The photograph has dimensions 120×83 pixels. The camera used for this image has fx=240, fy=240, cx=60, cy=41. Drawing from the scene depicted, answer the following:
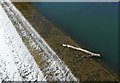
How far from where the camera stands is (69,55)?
2619mm

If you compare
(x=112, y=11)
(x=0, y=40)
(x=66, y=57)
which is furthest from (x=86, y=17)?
(x=0, y=40)

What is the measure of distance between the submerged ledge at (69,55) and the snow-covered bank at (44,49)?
0.20 feet

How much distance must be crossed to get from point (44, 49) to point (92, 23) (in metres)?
0.86

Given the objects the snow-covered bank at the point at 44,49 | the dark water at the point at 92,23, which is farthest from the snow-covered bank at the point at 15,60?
the dark water at the point at 92,23

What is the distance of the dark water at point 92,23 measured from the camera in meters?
2.74

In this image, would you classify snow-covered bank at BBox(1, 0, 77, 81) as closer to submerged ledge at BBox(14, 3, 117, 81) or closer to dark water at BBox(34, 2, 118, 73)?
submerged ledge at BBox(14, 3, 117, 81)

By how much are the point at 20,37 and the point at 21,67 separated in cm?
63

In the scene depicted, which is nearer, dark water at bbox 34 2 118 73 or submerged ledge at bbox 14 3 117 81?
submerged ledge at bbox 14 3 117 81

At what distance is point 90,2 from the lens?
3645 millimetres

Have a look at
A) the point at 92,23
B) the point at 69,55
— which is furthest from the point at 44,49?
the point at 92,23

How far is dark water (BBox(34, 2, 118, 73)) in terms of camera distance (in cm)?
274

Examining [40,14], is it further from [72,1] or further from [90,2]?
[90,2]

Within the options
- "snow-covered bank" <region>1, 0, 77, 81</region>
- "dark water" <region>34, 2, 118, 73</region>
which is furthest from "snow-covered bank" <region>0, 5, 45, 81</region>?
"dark water" <region>34, 2, 118, 73</region>

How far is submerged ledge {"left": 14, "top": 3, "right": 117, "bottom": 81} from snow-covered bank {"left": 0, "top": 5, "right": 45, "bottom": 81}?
0.45 feet
